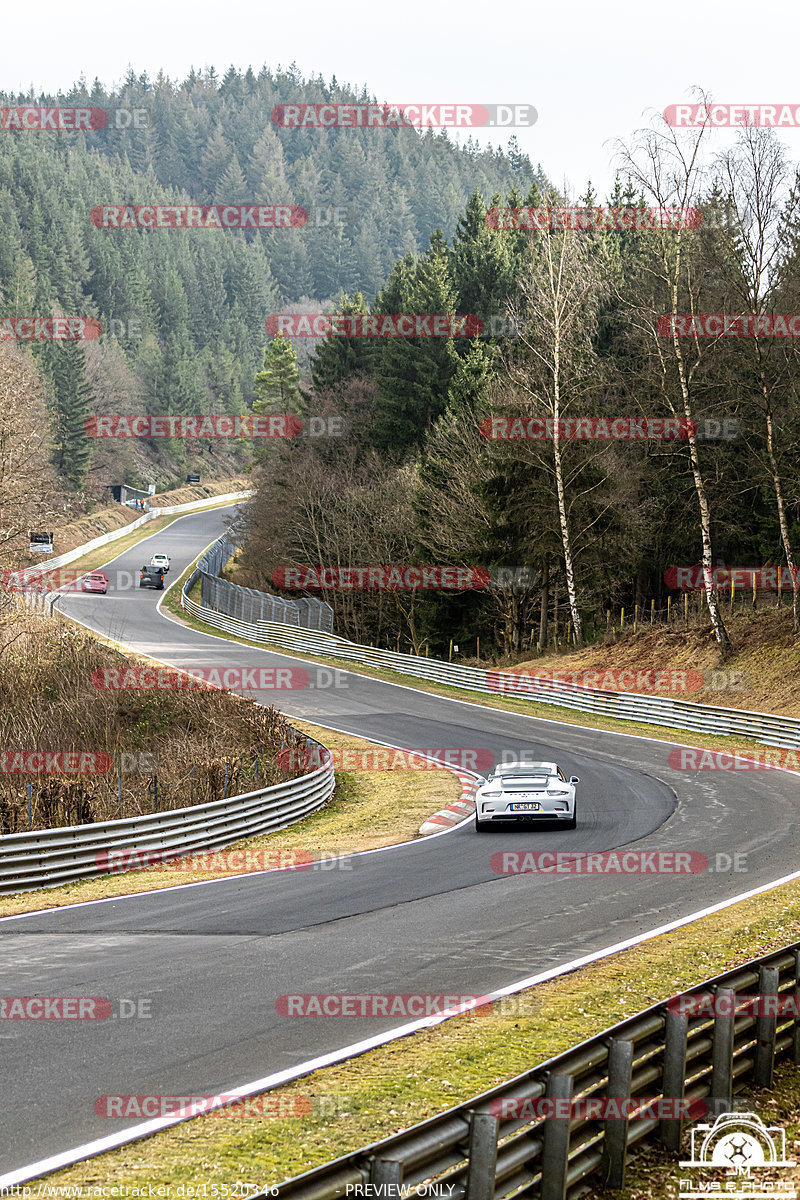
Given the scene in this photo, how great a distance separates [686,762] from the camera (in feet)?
92.3

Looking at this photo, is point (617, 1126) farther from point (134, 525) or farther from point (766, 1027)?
point (134, 525)

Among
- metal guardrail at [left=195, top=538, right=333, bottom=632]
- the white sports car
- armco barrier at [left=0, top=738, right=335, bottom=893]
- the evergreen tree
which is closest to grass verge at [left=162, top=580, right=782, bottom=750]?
metal guardrail at [left=195, top=538, right=333, bottom=632]

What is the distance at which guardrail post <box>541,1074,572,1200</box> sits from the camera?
583 cm

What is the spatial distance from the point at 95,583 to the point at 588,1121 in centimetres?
6985

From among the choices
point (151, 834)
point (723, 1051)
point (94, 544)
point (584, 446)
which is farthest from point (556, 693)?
point (94, 544)

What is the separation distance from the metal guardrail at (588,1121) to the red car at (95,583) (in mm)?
67880

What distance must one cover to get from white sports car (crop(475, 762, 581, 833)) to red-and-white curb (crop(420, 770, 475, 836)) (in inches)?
40.1

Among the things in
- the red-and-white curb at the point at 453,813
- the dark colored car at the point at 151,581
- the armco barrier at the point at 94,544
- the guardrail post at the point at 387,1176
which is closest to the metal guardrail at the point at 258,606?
the dark colored car at the point at 151,581

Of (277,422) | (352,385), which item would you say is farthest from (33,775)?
(277,422)

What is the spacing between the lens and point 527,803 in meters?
19.7

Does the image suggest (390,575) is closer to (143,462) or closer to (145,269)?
(143,462)

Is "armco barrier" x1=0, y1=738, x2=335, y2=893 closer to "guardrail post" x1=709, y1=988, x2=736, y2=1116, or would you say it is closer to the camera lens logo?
"guardrail post" x1=709, y1=988, x2=736, y2=1116

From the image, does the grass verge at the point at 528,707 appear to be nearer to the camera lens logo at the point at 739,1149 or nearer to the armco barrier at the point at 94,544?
the armco barrier at the point at 94,544

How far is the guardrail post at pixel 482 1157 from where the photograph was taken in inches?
211
